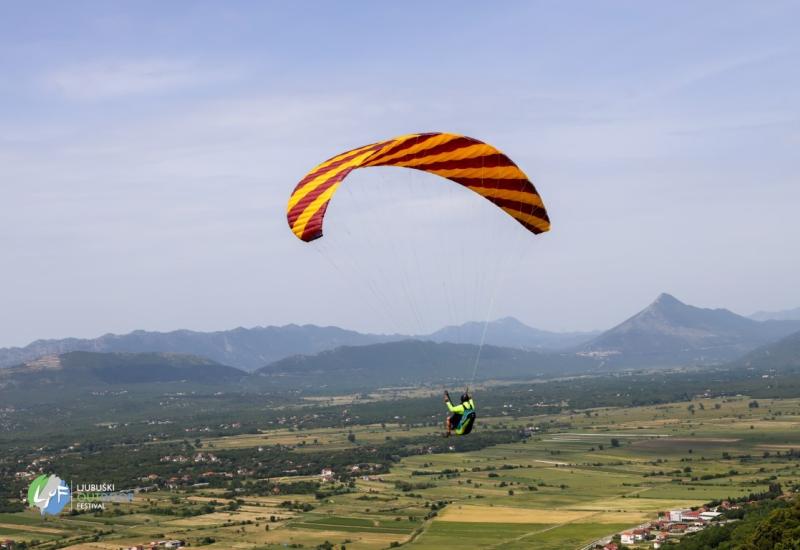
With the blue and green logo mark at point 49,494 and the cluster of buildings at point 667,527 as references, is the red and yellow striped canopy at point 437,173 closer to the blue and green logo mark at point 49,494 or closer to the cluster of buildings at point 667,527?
the cluster of buildings at point 667,527

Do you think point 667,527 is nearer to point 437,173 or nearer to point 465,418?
point 465,418

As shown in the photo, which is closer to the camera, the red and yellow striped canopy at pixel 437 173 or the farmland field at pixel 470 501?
the red and yellow striped canopy at pixel 437 173

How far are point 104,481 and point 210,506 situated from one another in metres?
37.8

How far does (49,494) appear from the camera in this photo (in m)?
130

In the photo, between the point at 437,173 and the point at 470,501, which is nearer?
the point at 437,173

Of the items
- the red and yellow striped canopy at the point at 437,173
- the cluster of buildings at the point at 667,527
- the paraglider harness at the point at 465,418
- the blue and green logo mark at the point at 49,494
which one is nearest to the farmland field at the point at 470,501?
the cluster of buildings at the point at 667,527

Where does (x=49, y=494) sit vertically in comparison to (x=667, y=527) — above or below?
below

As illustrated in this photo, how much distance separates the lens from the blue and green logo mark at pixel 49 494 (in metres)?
121

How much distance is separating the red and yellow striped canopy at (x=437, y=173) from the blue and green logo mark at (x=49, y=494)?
96838mm

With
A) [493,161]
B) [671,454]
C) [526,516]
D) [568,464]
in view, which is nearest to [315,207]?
[493,161]

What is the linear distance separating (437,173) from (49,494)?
374ft

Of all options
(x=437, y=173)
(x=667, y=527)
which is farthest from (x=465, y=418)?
(x=667, y=527)

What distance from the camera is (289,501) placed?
372 feet

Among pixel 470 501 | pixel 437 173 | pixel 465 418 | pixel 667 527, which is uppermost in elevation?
pixel 437 173
